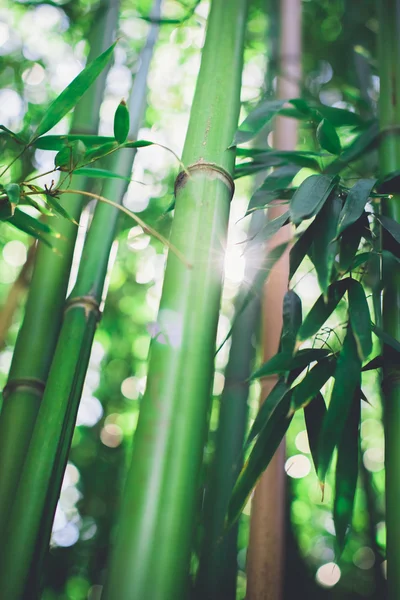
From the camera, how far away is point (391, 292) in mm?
1240

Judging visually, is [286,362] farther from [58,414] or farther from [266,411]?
[58,414]

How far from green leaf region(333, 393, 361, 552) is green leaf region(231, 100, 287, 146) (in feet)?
1.93

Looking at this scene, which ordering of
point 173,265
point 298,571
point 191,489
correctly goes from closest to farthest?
point 191,489, point 173,265, point 298,571

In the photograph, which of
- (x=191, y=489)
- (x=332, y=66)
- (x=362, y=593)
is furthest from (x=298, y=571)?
(x=332, y=66)

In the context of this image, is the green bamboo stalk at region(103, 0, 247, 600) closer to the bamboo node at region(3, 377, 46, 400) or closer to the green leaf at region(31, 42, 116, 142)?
the green leaf at region(31, 42, 116, 142)

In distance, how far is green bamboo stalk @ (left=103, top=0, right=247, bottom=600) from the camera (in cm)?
81

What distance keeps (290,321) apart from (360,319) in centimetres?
17

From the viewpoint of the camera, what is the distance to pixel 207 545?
1.48 meters

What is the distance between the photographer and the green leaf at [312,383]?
1.08 metres

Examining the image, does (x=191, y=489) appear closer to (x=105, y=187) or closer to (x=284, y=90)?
(x=105, y=187)

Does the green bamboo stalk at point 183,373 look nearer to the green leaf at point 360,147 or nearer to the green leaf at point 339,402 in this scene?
the green leaf at point 339,402

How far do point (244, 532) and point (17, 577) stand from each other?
7.39ft

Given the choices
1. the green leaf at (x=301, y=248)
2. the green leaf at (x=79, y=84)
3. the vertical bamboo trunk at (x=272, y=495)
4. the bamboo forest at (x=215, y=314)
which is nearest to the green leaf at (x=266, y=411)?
the bamboo forest at (x=215, y=314)

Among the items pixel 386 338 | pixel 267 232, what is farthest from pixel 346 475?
pixel 267 232
